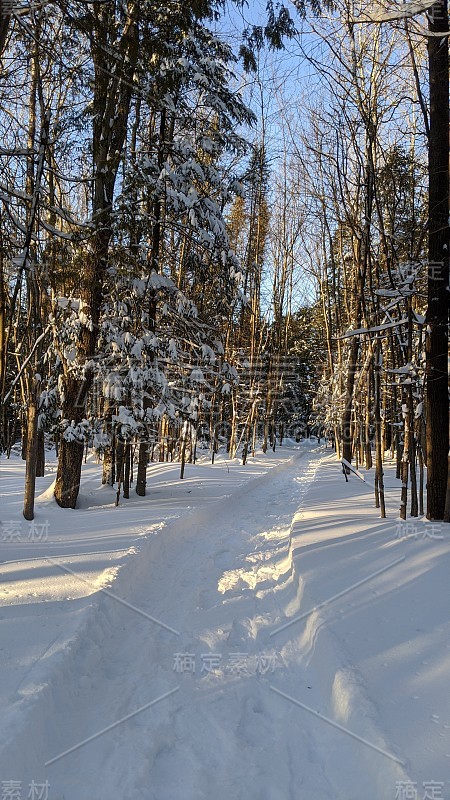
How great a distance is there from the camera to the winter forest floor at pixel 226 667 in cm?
244

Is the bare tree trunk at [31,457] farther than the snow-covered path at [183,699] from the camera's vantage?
Yes

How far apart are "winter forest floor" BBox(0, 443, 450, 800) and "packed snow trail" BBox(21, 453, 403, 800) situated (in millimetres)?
10

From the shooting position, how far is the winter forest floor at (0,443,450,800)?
2438 mm

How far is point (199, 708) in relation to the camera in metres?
3.05

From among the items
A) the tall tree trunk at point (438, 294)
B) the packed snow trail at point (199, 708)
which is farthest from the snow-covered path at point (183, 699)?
the tall tree trunk at point (438, 294)

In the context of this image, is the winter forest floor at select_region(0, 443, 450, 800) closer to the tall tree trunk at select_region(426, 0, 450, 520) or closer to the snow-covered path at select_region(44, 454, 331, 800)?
the snow-covered path at select_region(44, 454, 331, 800)

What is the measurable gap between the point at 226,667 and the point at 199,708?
1.78 feet

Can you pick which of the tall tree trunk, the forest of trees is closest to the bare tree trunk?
the forest of trees

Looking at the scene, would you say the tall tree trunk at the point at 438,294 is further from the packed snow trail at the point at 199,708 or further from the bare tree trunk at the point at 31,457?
the bare tree trunk at the point at 31,457

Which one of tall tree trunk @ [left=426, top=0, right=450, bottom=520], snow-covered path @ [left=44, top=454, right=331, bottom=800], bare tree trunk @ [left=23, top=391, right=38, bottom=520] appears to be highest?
tall tree trunk @ [left=426, top=0, right=450, bottom=520]

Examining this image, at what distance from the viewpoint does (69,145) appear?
665 cm

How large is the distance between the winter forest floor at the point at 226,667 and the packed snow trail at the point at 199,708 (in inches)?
0.4

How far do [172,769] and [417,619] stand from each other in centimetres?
211

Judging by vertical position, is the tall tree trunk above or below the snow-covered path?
above
